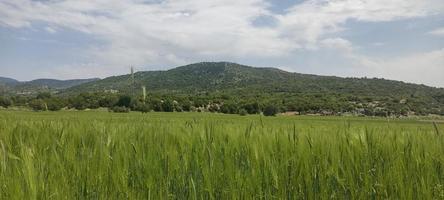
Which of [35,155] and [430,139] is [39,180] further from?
[430,139]

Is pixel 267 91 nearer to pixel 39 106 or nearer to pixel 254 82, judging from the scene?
pixel 254 82

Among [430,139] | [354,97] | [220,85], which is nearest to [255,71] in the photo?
[220,85]

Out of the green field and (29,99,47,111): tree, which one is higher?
(29,99,47,111): tree

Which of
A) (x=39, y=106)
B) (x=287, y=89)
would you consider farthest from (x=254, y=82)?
(x=39, y=106)

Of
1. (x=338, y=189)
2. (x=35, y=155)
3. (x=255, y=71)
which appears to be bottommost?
(x=338, y=189)

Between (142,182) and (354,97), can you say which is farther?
(354,97)

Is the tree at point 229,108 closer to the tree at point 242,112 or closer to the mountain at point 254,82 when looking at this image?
the tree at point 242,112

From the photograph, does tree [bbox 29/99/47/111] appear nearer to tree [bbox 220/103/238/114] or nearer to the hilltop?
the hilltop

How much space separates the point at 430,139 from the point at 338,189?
48.4 inches

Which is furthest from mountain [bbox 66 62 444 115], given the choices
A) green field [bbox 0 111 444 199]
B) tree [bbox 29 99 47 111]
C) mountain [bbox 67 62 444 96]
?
green field [bbox 0 111 444 199]

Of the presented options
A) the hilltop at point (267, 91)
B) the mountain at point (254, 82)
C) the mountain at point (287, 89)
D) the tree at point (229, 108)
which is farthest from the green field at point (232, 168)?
the mountain at point (254, 82)

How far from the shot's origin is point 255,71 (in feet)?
592

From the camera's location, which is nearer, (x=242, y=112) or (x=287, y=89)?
(x=242, y=112)

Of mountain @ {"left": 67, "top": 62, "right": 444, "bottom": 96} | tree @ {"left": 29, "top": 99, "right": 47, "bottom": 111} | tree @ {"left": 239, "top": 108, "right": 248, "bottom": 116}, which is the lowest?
tree @ {"left": 239, "top": 108, "right": 248, "bottom": 116}
